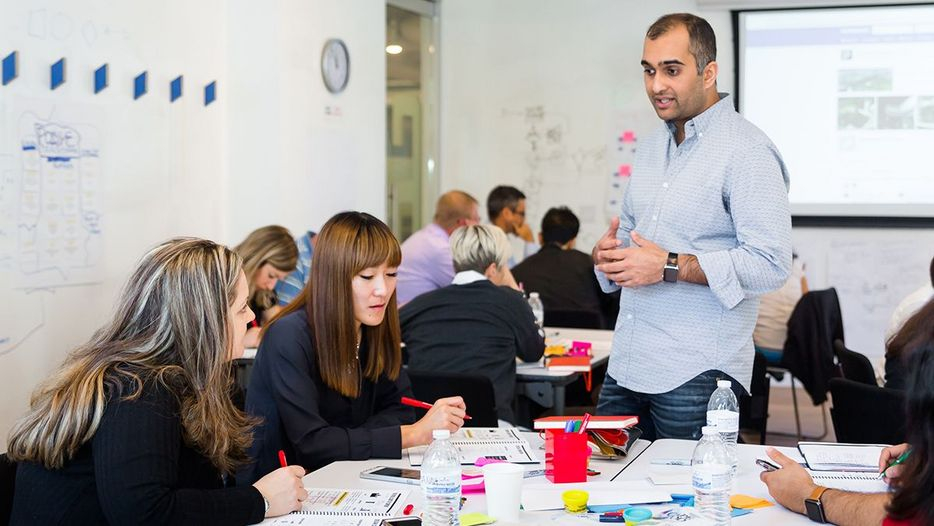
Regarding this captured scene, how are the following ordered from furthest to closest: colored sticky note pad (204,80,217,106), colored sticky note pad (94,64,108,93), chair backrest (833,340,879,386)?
1. colored sticky note pad (204,80,217,106)
2. colored sticky note pad (94,64,108,93)
3. chair backrest (833,340,879,386)

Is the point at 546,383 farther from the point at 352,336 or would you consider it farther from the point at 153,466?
the point at 153,466

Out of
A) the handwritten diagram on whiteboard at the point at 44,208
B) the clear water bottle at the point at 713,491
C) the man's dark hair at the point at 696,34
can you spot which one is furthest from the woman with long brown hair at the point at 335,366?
the handwritten diagram on whiteboard at the point at 44,208

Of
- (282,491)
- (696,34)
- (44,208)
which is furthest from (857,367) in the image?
(44,208)

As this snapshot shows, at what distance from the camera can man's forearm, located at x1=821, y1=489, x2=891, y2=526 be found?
1968mm

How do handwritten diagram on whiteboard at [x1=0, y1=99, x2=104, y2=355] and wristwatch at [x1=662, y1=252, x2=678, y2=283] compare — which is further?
handwritten diagram on whiteboard at [x1=0, y1=99, x2=104, y2=355]

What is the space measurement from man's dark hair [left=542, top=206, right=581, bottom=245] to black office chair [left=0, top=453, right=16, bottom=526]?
194 inches

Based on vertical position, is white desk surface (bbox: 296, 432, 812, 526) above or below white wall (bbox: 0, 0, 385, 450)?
below

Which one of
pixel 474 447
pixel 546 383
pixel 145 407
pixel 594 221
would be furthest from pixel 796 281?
pixel 145 407

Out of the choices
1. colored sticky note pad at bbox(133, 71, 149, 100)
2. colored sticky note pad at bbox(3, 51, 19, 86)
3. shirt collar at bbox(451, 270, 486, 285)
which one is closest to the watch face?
colored sticky note pad at bbox(133, 71, 149, 100)

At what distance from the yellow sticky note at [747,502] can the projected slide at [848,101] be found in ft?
18.8

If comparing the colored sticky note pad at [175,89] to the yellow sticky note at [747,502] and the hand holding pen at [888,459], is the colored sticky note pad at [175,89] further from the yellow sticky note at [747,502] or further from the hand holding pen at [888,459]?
the hand holding pen at [888,459]

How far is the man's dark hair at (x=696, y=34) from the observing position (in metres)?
2.85

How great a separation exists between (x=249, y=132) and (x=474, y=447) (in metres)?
3.44

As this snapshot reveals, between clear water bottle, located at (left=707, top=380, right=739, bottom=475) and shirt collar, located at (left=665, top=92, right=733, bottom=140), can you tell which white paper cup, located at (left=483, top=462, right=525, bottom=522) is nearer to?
clear water bottle, located at (left=707, top=380, right=739, bottom=475)
